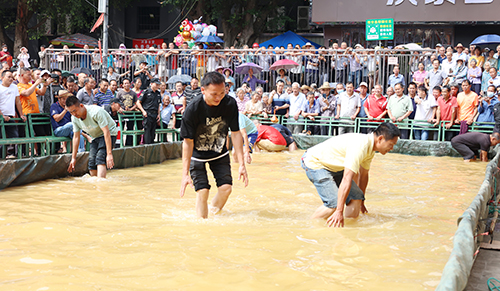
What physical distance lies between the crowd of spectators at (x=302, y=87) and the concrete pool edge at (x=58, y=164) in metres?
1.20

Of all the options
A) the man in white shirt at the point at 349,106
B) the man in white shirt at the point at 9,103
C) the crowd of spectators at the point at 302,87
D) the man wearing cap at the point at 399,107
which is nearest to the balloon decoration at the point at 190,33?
the crowd of spectators at the point at 302,87

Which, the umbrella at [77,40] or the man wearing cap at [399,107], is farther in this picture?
the umbrella at [77,40]

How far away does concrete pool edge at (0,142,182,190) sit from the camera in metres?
8.45

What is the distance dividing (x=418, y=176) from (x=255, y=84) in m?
8.54

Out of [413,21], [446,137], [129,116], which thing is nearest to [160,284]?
[129,116]

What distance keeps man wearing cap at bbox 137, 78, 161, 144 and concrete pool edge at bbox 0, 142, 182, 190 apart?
1203 millimetres

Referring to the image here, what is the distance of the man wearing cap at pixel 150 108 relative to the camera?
13.4 metres

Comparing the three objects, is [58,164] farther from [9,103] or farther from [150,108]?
[150,108]

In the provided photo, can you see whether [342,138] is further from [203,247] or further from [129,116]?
[129,116]

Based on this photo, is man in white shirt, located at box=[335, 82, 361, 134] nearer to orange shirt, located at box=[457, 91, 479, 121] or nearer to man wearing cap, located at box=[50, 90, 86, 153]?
orange shirt, located at box=[457, 91, 479, 121]

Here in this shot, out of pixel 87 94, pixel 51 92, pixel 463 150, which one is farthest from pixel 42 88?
pixel 463 150

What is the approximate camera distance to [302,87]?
54.9 feet

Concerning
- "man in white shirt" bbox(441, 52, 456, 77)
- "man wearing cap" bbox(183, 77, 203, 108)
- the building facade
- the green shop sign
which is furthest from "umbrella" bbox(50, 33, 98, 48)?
"man in white shirt" bbox(441, 52, 456, 77)

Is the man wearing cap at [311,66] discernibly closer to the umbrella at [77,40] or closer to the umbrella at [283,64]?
the umbrella at [283,64]
